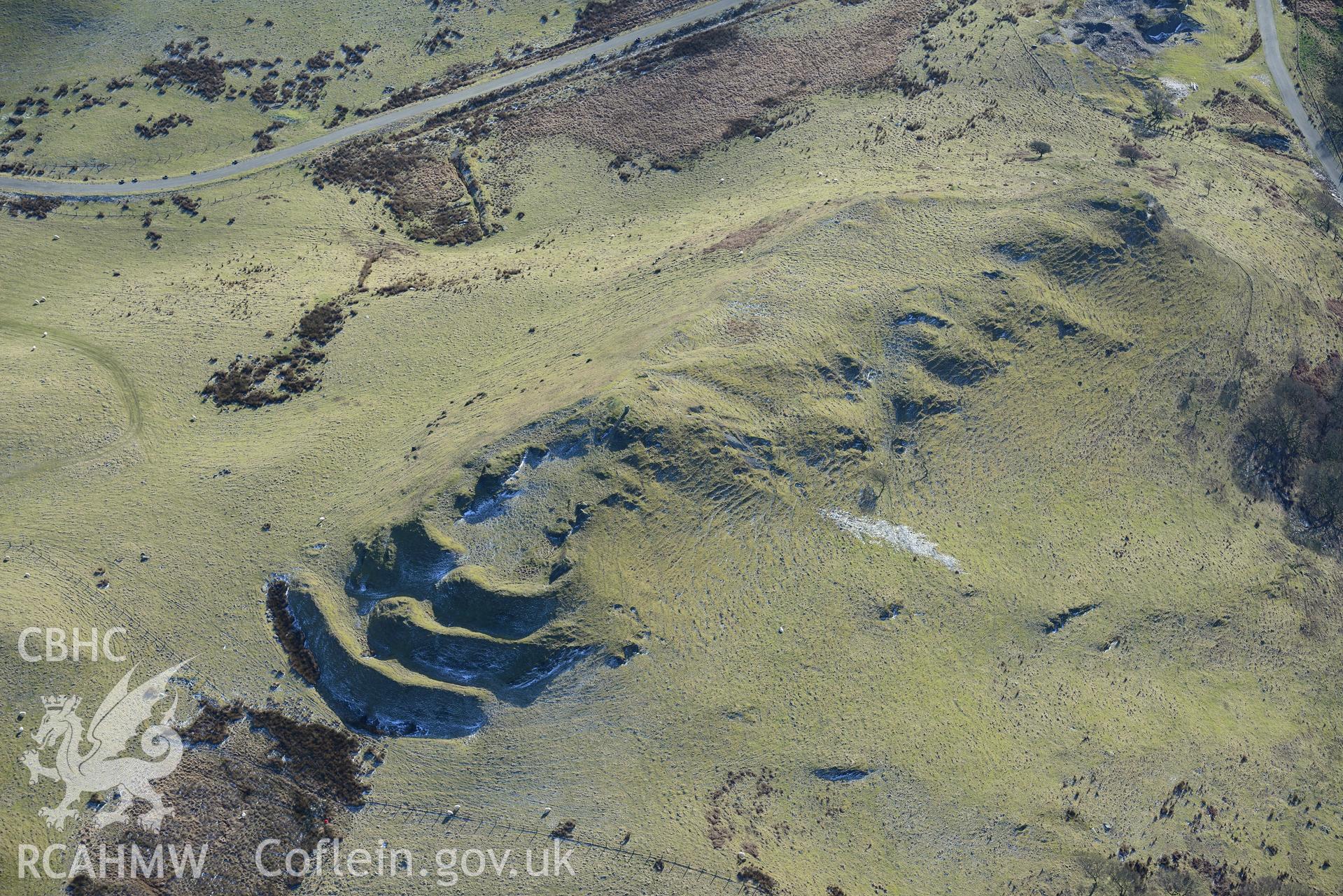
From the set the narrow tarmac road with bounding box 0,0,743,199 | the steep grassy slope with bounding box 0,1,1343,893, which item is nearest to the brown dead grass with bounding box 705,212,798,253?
the steep grassy slope with bounding box 0,1,1343,893

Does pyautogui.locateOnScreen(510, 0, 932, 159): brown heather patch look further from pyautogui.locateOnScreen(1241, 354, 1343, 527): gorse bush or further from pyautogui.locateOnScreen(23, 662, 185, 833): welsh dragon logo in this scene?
pyautogui.locateOnScreen(23, 662, 185, 833): welsh dragon logo

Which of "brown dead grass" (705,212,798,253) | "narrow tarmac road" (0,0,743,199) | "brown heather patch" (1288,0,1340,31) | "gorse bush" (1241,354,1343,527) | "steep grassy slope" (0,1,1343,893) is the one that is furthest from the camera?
"brown heather patch" (1288,0,1340,31)

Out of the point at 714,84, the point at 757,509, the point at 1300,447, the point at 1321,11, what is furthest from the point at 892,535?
the point at 1321,11

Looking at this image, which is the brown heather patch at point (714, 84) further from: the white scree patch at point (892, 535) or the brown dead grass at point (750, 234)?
the white scree patch at point (892, 535)

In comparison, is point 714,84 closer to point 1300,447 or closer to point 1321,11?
point 1300,447

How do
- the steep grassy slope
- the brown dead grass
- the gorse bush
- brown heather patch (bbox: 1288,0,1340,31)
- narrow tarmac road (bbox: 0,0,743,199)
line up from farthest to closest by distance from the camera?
1. brown heather patch (bbox: 1288,0,1340,31)
2. narrow tarmac road (bbox: 0,0,743,199)
3. the brown dead grass
4. the gorse bush
5. the steep grassy slope

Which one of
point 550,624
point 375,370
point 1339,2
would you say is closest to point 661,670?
point 550,624

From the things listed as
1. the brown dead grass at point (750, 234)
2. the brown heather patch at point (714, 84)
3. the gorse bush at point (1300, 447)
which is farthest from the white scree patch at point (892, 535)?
the brown heather patch at point (714, 84)
